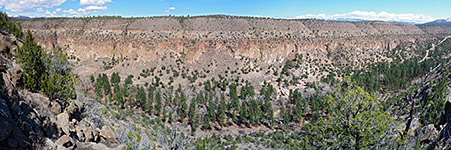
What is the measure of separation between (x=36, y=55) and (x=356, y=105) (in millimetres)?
17531

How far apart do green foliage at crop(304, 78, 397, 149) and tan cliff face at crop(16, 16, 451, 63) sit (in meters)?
55.7

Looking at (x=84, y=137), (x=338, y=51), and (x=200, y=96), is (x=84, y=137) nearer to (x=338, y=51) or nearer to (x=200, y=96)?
(x=200, y=96)

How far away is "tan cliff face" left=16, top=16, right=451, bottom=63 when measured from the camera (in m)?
68.4

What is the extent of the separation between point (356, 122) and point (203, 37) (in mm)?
68236

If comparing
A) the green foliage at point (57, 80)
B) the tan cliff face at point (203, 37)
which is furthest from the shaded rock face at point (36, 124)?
the tan cliff face at point (203, 37)

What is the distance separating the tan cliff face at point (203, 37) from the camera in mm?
68375

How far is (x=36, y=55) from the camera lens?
1442 cm

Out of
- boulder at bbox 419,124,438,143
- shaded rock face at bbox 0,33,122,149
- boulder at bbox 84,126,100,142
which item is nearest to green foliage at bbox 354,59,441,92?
boulder at bbox 419,124,438,143

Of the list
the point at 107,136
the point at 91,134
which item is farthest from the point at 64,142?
the point at 107,136

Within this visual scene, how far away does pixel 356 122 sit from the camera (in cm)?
1005

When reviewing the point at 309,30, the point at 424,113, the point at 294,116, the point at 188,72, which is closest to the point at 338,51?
the point at 309,30

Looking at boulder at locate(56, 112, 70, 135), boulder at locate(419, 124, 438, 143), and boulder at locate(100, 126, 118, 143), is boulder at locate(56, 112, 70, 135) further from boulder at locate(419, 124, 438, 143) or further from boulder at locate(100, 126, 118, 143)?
boulder at locate(419, 124, 438, 143)

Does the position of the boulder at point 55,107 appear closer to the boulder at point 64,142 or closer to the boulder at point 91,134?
the boulder at point 91,134

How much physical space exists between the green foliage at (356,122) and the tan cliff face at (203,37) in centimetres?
5571
